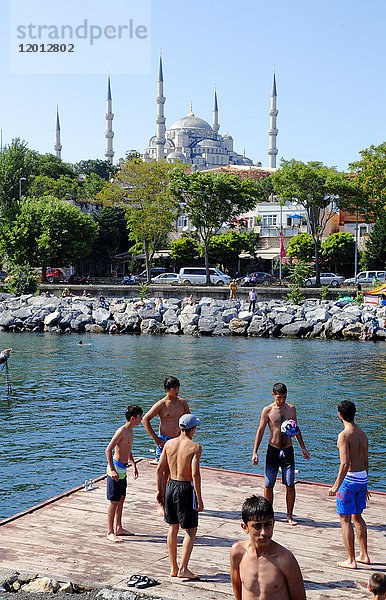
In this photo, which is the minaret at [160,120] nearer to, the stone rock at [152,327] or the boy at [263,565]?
the stone rock at [152,327]

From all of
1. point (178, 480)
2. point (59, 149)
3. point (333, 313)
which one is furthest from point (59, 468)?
point (59, 149)

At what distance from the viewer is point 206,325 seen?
123 ft

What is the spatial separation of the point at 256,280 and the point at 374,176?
1495 centimetres

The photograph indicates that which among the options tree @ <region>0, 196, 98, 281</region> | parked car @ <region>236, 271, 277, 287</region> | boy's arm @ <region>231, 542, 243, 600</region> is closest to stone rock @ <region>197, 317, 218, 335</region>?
parked car @ <region>236, 271, 277, 287</region>

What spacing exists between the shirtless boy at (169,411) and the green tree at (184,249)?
60065 millimetres

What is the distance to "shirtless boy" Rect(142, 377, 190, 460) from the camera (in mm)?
8266

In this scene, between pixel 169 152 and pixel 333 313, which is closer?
pixel 333 313

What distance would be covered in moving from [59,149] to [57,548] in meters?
164

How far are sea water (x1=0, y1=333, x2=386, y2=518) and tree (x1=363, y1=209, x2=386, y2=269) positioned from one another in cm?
2978

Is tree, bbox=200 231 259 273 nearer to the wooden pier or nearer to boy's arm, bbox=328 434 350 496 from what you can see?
the wooden pier

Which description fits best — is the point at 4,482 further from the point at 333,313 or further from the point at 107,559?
the point at 333,313

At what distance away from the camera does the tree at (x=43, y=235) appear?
5544 centimetres

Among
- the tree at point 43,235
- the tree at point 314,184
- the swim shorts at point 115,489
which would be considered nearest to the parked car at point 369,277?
the tree at point 314,184

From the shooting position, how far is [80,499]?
914cm
